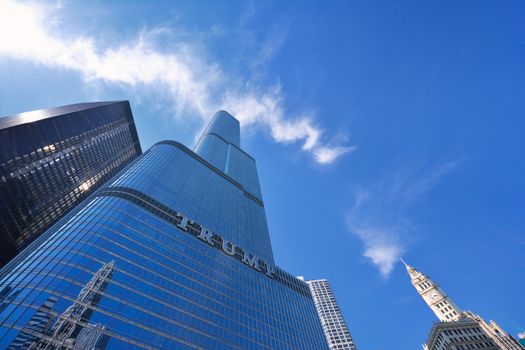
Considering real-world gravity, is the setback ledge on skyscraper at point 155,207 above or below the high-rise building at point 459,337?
above

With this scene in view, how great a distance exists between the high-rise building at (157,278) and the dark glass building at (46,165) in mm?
37692

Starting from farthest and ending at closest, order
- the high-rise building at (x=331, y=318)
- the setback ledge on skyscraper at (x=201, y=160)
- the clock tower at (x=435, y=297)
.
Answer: the high-rise building at (x=331, y=318), the clock tower at (x=435, y=297), the setback ledge on skyscraper at (x=201, y=160)

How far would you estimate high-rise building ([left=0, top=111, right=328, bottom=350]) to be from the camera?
150 ft

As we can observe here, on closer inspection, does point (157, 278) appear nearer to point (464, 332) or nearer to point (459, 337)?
point (459, 337)

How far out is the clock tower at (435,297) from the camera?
447 ft

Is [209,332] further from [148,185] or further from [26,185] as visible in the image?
[26,185]

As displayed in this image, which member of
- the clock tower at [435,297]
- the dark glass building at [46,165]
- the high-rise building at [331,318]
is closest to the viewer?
the dark glass building at [46,165]

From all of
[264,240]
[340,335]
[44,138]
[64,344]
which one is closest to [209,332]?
[64,344]

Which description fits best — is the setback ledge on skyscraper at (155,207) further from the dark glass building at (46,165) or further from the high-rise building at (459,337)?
the high-rise building at (459,337)

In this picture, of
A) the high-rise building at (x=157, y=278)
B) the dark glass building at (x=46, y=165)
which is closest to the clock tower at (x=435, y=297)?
the high-rise building at (x=157, y=278)

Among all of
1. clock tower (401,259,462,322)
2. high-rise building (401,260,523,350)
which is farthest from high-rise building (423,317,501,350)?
clock tower (401,259,462,322)

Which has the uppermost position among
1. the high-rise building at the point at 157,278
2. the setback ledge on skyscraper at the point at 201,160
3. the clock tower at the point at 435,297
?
the setback ledge on skyscraper at the point at 201,160

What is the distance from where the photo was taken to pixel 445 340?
10806 centimetres

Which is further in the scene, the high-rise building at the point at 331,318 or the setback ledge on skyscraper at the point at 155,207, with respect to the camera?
the high-rise building at the point at 331,318
